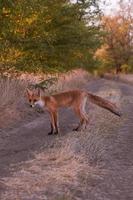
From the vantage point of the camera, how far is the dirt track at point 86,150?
7324mm

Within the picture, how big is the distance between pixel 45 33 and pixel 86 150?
40.0ft

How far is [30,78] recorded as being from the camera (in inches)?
722

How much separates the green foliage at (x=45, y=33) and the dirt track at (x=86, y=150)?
110 inches

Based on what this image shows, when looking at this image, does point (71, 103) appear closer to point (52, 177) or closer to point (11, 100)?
point (11, 100)

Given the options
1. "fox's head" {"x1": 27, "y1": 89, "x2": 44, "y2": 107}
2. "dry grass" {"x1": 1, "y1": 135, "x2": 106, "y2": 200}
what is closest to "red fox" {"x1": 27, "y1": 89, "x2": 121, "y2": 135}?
"fox's head" {"x1": 27, "y1": 89, "x2": 44, "y2": 107}

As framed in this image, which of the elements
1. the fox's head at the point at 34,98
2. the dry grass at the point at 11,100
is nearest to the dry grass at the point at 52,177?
the fox's head at the point at 34,98

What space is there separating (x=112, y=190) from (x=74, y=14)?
64.7 feet

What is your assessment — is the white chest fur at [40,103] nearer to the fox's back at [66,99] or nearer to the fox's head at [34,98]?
the fox's head at [34,98]

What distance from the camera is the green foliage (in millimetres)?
15734

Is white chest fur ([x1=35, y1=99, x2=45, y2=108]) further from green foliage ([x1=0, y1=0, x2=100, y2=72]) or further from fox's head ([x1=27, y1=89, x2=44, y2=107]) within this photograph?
green foliage ([x1=0, y1=0, x2=100, y2=72])

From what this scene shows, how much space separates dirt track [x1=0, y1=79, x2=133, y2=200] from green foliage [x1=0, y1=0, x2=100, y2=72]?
9.16 ft

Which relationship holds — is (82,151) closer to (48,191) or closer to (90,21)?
(48,191)

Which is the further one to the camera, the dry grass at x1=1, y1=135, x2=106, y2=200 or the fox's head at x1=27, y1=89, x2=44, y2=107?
the fox's head at x1=27, y1=89, x2=44, y2=107

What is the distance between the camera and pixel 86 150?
9.41 metres
